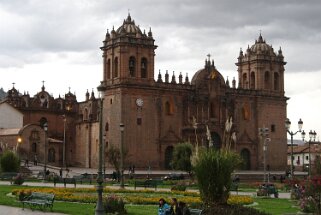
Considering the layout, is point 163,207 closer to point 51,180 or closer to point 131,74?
point 51,180

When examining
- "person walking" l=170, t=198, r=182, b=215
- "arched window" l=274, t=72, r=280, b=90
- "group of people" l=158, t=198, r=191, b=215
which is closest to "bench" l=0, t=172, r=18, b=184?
"group of people" l=158, t=198, r=191, b=215

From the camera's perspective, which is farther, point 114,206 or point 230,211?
point 114,206

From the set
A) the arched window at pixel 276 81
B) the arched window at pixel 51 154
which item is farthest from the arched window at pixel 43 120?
the arched window at pixel 276 81

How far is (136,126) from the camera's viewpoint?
2594 inches

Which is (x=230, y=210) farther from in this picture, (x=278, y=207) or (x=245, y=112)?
(x=245, y=112)

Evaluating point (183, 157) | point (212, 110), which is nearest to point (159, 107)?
point (212, 110)

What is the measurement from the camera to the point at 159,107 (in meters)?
67.9

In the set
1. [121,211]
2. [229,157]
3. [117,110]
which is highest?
[117,110]

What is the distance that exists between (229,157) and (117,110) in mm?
45429

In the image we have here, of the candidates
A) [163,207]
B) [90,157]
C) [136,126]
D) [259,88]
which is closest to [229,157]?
[163,207]

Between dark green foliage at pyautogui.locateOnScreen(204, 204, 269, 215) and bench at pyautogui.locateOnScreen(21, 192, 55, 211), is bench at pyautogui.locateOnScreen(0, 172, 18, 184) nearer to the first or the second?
bench at pyautogui.locateOnScreen(21, 192, 55, 211)

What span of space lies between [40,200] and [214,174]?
7488 mm

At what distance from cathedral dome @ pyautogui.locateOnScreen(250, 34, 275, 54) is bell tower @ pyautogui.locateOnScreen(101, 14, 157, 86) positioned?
16.8 m

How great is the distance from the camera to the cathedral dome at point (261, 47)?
79.1 metres
